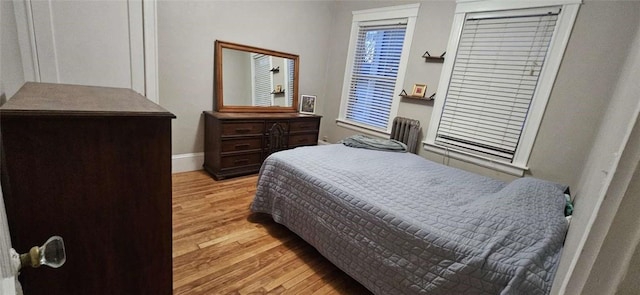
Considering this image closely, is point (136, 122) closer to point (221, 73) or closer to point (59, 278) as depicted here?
point (59, 278)

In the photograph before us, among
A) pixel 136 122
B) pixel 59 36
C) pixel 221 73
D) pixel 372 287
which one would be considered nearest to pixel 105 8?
pixel 59 36

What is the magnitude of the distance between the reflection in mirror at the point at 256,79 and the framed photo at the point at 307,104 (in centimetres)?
22

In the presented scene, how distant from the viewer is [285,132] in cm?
326

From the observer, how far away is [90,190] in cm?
76

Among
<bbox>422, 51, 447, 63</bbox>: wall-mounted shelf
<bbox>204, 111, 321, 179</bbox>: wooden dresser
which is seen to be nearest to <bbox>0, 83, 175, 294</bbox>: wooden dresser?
<bbox>204, 111, 321, 179</bbox>: wooden dresser

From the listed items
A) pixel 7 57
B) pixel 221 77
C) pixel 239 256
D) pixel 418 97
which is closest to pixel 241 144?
pixel 221 77

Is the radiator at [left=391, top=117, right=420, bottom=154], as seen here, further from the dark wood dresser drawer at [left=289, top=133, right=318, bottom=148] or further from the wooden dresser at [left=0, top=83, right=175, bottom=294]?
the wooden dresser at [left=0, top=83, right=175, bottom=294]

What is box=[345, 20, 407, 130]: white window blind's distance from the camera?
318cm

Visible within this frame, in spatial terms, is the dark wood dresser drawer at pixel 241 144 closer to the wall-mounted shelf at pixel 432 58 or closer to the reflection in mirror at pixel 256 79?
the reflection in mirror at pixel 256 79

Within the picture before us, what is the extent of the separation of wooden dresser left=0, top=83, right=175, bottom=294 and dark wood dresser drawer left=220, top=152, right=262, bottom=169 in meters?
1.91

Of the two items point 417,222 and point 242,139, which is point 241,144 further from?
point 417,222

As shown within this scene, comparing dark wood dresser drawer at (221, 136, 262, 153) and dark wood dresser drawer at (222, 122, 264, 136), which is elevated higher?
dark wood dresser drawer at (222, 122, 264, 136)

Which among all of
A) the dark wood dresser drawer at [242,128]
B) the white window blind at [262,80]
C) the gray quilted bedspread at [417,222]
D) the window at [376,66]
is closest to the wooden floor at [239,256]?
the gray quilted bedspread at [417,222]

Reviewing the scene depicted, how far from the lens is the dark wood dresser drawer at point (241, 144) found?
2759mm
